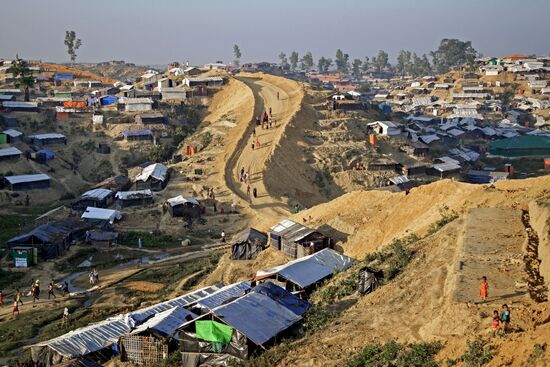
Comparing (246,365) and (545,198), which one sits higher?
(545,198)

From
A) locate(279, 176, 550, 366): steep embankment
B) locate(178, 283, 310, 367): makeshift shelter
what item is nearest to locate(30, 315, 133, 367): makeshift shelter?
locate(178, 283, 310, 367): makeshift shelter

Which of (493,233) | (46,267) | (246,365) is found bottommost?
(46,267)

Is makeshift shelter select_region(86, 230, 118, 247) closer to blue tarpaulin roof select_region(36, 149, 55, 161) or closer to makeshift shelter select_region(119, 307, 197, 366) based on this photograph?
makeshift shelter select_region(119, 307, 197, 366)

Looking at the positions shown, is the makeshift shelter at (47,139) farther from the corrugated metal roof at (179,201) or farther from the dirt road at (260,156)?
the corrugated metal roof at (179,201)

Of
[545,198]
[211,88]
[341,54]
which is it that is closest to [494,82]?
[211,88]

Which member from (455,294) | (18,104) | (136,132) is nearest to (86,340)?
(455,294)

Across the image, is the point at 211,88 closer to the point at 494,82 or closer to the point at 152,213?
the point at 152,213

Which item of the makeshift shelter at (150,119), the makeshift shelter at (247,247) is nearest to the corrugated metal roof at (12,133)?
the makeshift shelter at (150,119)
